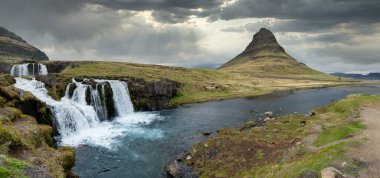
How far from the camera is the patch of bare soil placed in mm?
28336

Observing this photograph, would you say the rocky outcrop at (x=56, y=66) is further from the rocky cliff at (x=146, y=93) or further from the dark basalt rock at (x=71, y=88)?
the dark basalt rock at (x=71, y=88)

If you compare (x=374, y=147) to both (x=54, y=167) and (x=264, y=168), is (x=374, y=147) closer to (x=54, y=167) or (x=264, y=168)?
(x=264, y=168)

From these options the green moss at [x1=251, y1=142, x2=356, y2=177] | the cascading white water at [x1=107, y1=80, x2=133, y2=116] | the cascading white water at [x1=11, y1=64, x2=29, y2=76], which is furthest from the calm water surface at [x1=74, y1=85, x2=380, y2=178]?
the cascading white water at [x1=11, y1=64, x2=29, y2=76]

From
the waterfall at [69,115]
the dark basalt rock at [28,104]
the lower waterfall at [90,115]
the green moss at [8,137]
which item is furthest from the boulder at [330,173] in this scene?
the waterfall at [69,115]

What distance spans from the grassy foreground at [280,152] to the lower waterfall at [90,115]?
65.1ft

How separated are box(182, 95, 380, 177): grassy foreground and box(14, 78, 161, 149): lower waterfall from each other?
19.8m

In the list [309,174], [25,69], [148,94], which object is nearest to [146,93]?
[148,94]

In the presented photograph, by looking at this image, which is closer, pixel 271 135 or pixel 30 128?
pixel 30 128

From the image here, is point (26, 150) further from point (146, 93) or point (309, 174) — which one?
point (146, 93)

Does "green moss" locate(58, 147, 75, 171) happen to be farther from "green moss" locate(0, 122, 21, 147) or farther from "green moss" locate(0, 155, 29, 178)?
"green moss" locate(0, 155, 29, 178)

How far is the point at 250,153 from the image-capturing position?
44.3 m

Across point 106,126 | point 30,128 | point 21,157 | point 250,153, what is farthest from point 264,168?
point 106,126

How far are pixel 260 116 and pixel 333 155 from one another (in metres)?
51.9

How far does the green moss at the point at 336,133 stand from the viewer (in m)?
43.5
